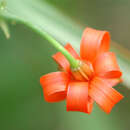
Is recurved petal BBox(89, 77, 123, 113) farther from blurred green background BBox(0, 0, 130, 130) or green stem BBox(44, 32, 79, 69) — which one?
blurred green background BBox(0, 0, 130, 130)

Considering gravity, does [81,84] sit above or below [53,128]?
above

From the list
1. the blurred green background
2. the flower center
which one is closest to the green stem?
the flower center

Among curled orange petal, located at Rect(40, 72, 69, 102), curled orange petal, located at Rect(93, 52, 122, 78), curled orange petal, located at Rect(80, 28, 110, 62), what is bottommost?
curled orange petal, located at Rect(40, 72, 69, 102)

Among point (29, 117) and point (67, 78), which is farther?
point (29, 117)

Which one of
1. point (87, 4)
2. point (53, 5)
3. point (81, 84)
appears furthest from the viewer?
point (87, 4)

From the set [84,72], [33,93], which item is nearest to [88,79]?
[84,72]

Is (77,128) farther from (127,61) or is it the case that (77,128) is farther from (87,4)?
(87,4)

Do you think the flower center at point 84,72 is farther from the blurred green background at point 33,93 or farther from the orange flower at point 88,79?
the blurred green background at point 33,93

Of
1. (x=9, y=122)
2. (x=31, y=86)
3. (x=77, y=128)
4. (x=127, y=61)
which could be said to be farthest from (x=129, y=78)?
(x=9, y=122)
